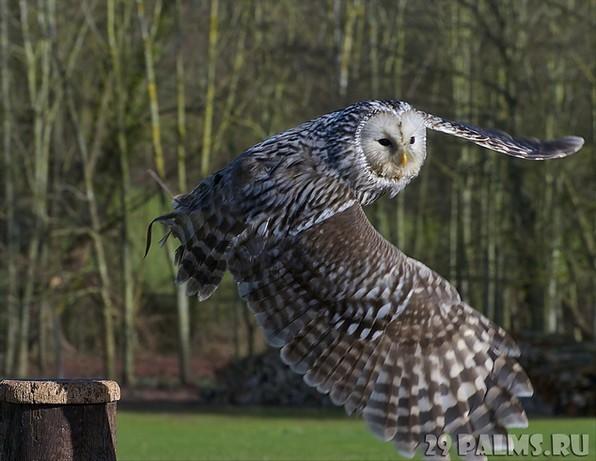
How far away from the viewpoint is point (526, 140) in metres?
7.41

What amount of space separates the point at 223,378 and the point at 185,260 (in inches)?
519

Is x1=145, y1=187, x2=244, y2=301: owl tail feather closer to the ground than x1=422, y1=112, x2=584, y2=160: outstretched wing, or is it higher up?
closer to the ground

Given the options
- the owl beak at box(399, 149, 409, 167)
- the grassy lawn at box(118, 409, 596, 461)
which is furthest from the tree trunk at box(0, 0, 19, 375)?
the owl beak at box(399, 149, 409, 167)

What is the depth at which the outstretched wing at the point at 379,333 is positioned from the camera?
642 cm

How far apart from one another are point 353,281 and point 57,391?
5.67ft

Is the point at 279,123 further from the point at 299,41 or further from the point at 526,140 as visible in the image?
the point at 526,140

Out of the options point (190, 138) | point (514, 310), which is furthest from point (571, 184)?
point (190, 138)

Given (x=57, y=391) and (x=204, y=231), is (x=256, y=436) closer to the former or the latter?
(x=204, y=231)

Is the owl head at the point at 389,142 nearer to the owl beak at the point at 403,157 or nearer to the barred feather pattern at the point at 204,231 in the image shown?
the owl beak at the point at 403,157

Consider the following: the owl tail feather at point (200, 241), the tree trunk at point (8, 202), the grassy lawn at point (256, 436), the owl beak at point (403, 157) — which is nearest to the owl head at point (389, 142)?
the owl beak at point (403, 157)

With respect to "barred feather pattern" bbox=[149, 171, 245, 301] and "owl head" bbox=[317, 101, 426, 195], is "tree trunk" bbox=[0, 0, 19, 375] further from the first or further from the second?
"owl head" bbox=[317, 101, 426, 195]

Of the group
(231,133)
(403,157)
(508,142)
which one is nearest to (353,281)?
(403,157)

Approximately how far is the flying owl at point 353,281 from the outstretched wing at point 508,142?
34mm

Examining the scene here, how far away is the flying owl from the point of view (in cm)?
645
